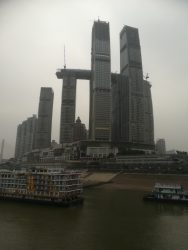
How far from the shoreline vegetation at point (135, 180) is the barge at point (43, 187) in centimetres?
4045

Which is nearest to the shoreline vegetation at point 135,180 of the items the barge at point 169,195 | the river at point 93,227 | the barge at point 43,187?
the barge at point 169,195

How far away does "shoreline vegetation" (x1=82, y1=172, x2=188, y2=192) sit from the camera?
354 ft

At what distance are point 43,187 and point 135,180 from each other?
59802mm

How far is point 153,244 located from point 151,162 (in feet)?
368

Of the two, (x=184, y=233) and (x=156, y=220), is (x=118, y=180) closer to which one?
(x=156, y=220)

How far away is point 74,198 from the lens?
69.4 meters

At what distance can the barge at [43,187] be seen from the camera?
6600 centimetres

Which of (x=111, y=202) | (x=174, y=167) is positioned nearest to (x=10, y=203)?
(x=111, y=202)

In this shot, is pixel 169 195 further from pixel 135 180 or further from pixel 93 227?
pixel 135 180

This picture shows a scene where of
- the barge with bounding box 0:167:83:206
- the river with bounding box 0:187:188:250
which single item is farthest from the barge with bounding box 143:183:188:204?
the barge with bounding box 0:167:83:206

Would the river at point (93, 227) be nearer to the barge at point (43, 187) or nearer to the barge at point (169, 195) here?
the barge at point (43, 187)

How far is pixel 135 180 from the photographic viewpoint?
119125 millimetres

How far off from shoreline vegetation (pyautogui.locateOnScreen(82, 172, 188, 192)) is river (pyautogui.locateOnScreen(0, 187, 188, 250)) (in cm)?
4167

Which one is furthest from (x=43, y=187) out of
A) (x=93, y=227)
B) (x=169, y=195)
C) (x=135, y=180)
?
(x=135, y=180)
